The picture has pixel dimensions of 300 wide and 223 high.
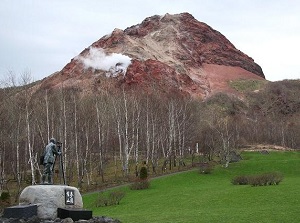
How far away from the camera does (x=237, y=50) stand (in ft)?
531

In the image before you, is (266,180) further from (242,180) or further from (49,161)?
(49,161)

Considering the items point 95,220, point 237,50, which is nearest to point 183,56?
point 237,50

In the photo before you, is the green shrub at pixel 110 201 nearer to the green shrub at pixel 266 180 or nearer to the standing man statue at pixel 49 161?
the green shrub at pixel 266 180

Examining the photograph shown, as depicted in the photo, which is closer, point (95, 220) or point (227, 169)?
point (95, 220)

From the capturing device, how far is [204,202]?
1081 inches

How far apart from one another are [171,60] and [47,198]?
4513 inches

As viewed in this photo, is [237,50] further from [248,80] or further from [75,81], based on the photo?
[75,81]

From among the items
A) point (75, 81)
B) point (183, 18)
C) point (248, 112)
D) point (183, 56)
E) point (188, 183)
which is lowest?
point (188, 183)

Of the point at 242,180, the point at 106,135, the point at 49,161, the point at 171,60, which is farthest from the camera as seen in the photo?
the point at 171,60

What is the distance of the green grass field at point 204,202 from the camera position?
Result: 20.9 meters

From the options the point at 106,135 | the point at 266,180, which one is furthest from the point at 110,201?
the point at 106,135

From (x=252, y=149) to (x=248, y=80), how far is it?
69481 millimetres

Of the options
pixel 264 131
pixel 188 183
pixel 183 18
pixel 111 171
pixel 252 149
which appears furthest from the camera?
pixel 183 18

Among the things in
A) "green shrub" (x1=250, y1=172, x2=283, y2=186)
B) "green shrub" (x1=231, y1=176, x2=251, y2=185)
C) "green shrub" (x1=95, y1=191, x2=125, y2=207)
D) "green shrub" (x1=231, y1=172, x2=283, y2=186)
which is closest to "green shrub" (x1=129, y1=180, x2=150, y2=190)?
"green shrub" (x1=95, y1=191, x2=125, y2=207)
